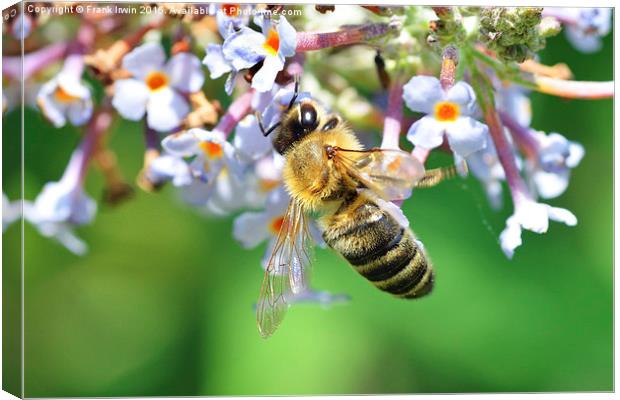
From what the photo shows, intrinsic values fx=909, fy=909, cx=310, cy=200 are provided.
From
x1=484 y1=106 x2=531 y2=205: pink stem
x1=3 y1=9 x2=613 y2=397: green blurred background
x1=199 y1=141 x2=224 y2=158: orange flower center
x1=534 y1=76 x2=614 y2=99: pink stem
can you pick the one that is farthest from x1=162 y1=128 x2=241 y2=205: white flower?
x1=3 y1=9 x2=613 y2=397: green blurred background

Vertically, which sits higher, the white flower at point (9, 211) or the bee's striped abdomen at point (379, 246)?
the bee's striped abdomen at point (379, 246)

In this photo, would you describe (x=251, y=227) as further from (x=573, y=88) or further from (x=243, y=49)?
(x=573, y=88)

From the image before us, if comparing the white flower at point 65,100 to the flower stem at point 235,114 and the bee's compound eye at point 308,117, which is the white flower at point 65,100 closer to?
the flower stem at point 235,114

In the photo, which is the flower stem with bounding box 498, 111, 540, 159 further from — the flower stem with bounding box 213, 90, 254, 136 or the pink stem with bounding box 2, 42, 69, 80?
the pink stem with bounding box 2, 42, 69, 80

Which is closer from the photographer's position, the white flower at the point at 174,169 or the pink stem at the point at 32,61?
the white flower at the point at 174,169

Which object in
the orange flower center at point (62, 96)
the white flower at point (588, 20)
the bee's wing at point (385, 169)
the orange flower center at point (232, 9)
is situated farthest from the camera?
the white flower at point (588, 20)

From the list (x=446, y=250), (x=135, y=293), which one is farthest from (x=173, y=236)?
(x=446, y=250)

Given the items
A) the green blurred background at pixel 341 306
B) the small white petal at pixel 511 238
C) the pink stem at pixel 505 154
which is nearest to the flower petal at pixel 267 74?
the pink stem at pixel 505 154

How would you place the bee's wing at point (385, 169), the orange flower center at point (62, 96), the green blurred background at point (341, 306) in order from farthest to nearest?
the green blurred background at point (341, 306) → the orange flower center at point (62, 96) → the bee's wing at point (385, 169)
